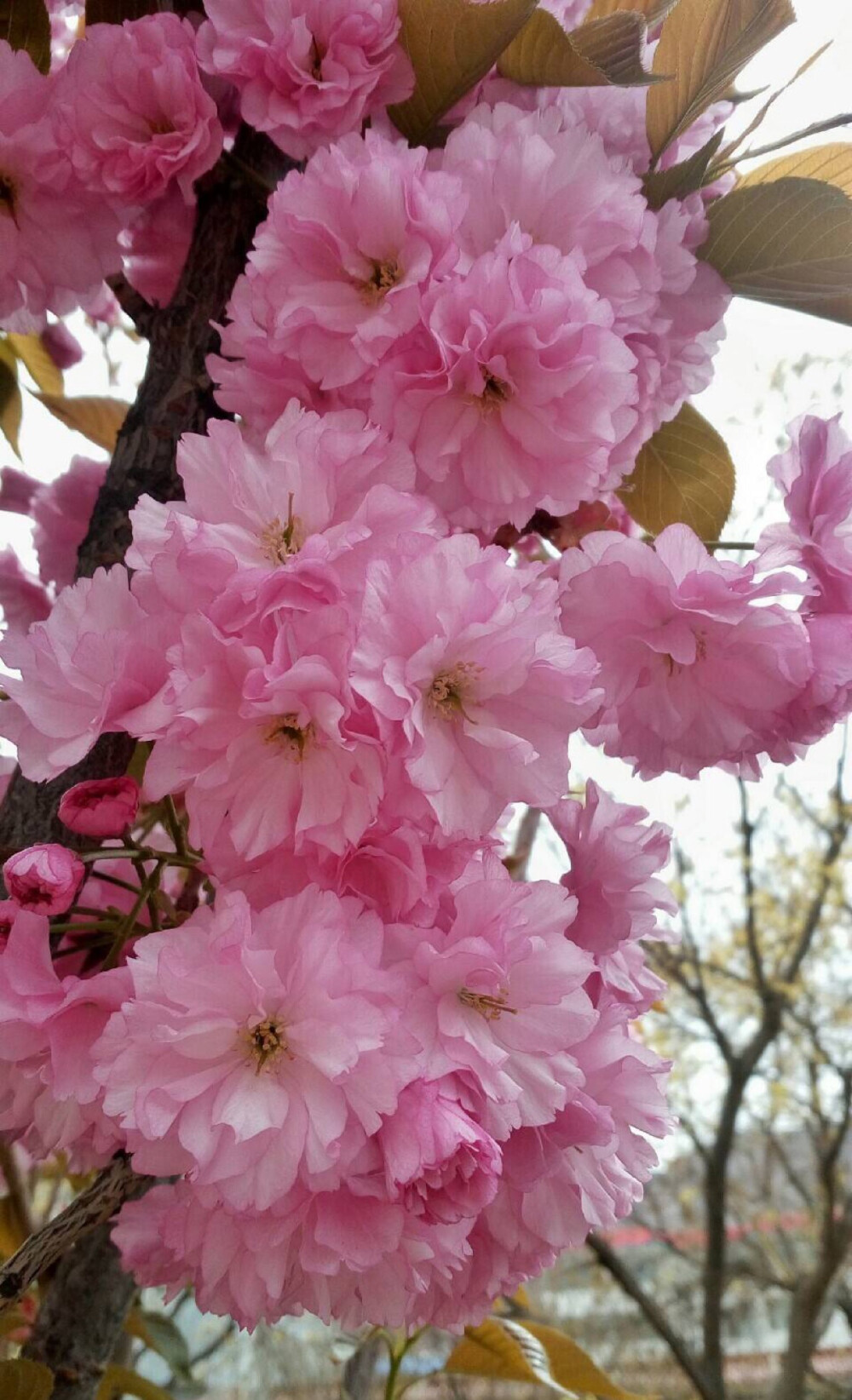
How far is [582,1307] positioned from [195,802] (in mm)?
5242

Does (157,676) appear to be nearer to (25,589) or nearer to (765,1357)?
(25,589)

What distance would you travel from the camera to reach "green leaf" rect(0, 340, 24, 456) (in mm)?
862

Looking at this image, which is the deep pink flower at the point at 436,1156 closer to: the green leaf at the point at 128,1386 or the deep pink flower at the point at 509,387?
the deep pink flower at the point at 509,387

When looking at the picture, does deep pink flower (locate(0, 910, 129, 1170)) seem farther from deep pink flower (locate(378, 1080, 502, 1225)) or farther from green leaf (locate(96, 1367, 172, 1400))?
green leaf (locate(96, 1367, 172, 1400))

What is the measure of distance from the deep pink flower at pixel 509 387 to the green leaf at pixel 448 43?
0.42ft

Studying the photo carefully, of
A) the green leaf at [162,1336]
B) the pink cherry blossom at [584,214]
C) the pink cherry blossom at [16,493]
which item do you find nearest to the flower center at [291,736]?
→ the pink cherry blossom at [584,214]

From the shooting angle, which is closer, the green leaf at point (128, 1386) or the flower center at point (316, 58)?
the flower center at point (316, 58)

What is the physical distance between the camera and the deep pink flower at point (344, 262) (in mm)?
439

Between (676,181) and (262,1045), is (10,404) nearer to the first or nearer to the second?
(676,181)

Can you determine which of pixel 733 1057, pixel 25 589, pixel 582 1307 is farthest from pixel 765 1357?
pixel 25 589

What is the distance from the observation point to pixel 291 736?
0.37 m

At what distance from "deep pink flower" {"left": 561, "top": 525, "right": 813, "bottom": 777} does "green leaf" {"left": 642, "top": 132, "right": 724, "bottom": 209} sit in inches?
7.8

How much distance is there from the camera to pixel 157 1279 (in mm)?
491

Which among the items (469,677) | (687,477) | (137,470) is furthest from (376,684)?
(687,477)
